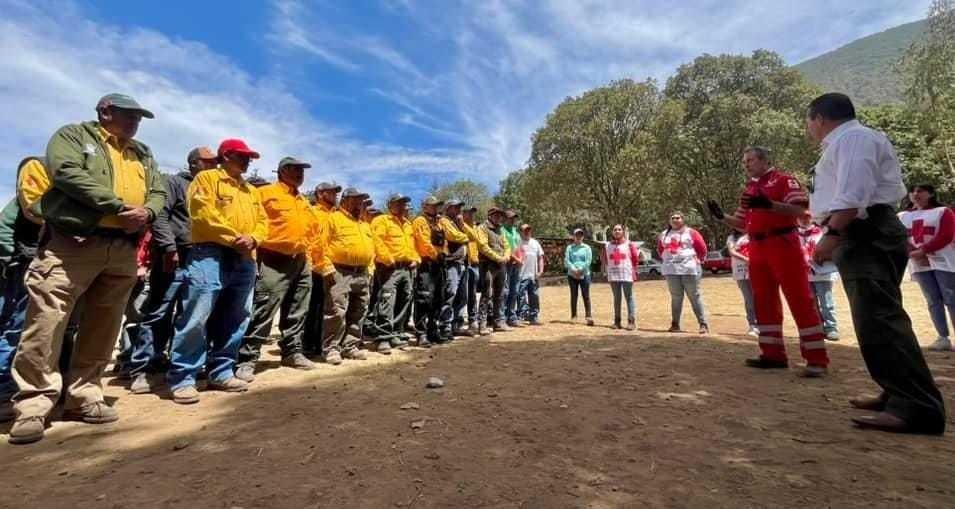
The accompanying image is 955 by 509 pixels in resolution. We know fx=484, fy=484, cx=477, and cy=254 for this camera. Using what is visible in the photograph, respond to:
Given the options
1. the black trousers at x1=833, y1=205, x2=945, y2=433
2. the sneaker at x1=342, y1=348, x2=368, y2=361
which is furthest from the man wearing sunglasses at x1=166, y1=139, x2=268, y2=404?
the black trousers at x1=833, y1=205, x2=945, y2=433

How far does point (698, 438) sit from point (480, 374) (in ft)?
7.56

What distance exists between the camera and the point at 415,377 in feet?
15.4

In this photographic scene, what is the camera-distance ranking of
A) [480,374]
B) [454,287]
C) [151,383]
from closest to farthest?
[151,383] → [480,374] → [454,287]

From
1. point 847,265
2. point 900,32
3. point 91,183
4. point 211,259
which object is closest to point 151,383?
point 211,259

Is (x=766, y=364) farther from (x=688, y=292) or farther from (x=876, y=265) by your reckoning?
(x=688, y=292)

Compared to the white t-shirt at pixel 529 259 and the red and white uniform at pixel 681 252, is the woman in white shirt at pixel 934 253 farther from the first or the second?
the white t-shirt at pixel 529 259

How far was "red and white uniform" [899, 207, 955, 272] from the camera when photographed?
5.55m

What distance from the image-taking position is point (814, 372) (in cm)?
440

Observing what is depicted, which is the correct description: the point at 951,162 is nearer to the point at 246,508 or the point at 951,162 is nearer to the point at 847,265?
the point at 847,265

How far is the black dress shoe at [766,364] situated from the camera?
189 inches

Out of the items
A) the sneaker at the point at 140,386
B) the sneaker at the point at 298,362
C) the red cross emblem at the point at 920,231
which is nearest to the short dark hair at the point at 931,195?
the red cross emblem at the point at 920,231

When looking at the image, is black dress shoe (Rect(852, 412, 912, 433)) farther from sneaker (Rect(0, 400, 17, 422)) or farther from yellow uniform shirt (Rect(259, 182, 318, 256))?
sneaker (Rect(0, 400, 17, 422))

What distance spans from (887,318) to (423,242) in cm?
495

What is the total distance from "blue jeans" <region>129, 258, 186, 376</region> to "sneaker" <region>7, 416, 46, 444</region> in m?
1.57
